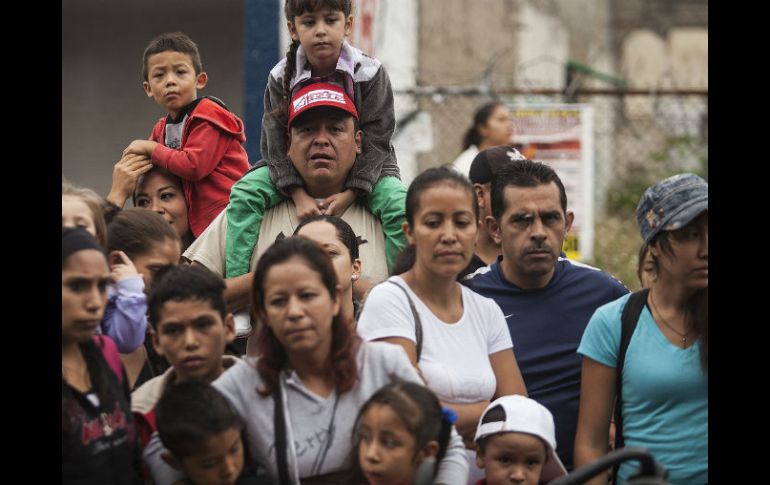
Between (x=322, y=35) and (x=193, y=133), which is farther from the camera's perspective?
(x=193, y=133)

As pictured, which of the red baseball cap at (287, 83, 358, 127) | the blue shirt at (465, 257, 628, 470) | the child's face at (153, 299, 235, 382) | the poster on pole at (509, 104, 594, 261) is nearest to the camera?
the child's face at (153, 299, 235, 382)

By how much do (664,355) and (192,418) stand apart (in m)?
1.49

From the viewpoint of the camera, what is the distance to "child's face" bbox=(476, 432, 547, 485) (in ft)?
12.3

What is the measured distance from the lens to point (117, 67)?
384 inches

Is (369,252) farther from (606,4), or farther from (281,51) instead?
(606,4)

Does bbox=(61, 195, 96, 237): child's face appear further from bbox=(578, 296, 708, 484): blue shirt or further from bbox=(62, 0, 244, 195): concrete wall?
bbox=(62, 0, 244, 195): concrete wall

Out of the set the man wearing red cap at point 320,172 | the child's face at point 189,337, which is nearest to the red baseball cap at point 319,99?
the man wearing red cap at point 320,172

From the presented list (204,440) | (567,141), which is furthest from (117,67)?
(204,440)

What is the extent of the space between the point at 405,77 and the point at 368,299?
8.34 metres

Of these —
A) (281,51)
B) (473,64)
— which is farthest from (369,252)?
(473,64)

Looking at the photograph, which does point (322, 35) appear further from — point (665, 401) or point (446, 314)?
point (665, 401)

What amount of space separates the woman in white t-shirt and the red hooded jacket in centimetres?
127

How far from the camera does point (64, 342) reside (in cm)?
329

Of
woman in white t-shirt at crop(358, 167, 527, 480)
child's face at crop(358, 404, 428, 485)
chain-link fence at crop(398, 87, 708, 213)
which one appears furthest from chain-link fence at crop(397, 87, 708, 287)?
child's face at crop(358, 404, 428, 485)
